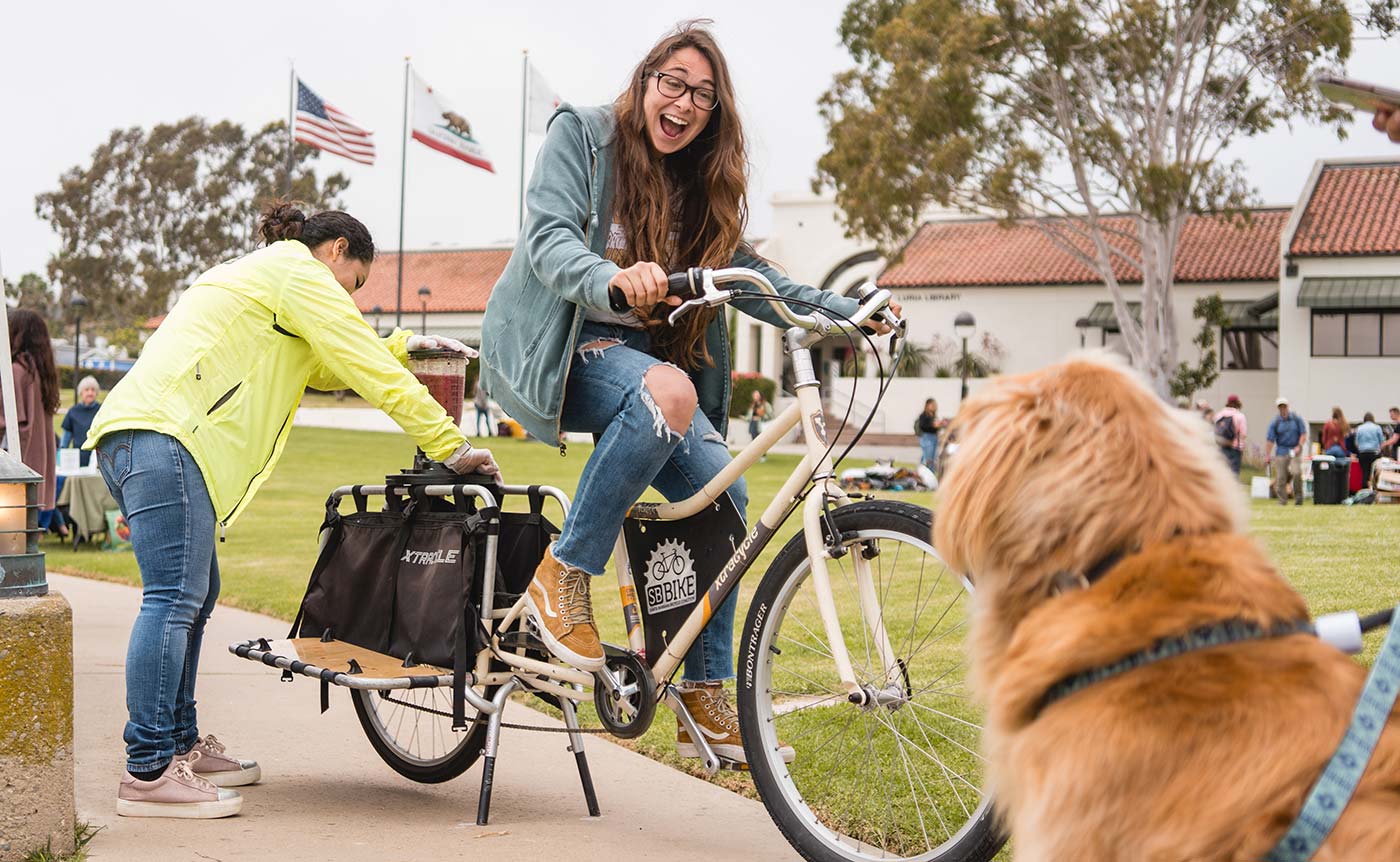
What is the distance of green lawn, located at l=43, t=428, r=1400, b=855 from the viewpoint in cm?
424

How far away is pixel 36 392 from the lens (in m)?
10.3

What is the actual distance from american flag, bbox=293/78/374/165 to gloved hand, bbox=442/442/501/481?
35.6 meters

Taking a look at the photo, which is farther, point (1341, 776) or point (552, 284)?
point (552, 284)

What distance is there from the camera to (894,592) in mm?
4078

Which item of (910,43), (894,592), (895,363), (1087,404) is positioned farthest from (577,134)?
(910,43)

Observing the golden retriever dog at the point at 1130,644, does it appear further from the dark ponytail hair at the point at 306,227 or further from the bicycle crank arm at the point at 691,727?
the dark ponytail hair at the point at 306,227

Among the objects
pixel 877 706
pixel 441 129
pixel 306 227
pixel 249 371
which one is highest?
pixel 441 129

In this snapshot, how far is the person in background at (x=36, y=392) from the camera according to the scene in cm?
1030

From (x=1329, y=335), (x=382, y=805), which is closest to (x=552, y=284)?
(x=382, y=805)

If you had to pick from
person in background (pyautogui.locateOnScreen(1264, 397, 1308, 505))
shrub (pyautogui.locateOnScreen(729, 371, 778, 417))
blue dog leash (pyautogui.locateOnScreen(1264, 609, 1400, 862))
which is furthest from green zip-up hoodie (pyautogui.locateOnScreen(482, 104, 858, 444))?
shrub (pyautogui.locateOnScreen(729, 371, 778, 417))

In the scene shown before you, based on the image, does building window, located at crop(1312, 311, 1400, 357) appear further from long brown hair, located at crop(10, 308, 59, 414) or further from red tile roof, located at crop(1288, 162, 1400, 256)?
long brown hair, located at crop(10, 308, 59, 414)

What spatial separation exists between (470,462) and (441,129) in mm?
42024

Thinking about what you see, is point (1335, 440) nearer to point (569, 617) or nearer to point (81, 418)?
point (81, 418)

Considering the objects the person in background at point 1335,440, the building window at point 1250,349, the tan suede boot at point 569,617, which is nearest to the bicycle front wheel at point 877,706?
the tan suede boot at point 569,617
